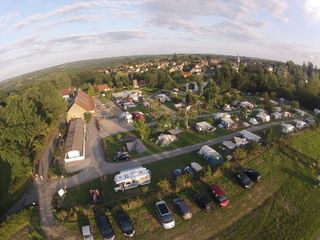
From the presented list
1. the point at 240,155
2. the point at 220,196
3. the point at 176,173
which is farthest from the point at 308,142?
the point at 176,173

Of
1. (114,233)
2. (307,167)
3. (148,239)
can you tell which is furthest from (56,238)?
(307,167)

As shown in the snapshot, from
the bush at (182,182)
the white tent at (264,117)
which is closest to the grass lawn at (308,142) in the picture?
the white tent at (264,117)

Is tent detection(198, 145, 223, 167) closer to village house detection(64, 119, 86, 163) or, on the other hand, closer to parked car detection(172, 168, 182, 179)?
parked car detection(172, 168, 182, 179)

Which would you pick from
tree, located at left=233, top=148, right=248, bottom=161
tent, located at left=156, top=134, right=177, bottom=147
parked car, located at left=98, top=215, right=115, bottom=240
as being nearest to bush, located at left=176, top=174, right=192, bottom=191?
tree, located at left=233, top=148, right=248, bottom=161

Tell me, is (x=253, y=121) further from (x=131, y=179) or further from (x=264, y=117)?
(x=131, y=179)

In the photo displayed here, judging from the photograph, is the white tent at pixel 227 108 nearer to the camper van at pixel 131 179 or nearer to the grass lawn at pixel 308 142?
the grass lawn at pixel 308 142
